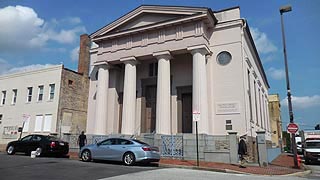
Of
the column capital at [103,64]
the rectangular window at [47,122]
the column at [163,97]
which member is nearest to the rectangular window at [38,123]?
the rectangular window at [47,122]

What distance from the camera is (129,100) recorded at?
23.0 metres

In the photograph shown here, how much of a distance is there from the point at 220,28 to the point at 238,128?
8050 millimetres

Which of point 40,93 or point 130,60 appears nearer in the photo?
point 130,60

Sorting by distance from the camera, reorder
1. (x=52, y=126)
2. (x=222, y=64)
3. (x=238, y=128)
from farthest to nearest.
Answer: (x=52, y=126), (x=222, y=64), (x=238, y=128)

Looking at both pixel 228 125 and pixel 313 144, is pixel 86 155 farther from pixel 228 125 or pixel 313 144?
pixel 313 144

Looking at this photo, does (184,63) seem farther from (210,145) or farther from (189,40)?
(210,145)

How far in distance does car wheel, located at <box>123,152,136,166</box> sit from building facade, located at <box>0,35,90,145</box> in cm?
1610

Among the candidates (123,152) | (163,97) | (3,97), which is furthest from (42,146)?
(3,97)

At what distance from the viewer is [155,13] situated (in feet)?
78.7

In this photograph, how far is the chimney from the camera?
33250 mm

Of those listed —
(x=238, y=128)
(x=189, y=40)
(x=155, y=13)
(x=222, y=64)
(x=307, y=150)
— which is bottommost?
(x=307, y=150)

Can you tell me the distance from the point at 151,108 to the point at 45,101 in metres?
12.8

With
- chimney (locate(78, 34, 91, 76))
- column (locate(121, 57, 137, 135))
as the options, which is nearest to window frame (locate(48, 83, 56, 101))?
chimney (locate(78, 34, 91, 76))

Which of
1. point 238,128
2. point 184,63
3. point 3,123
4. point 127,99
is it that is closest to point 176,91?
point 184,63
